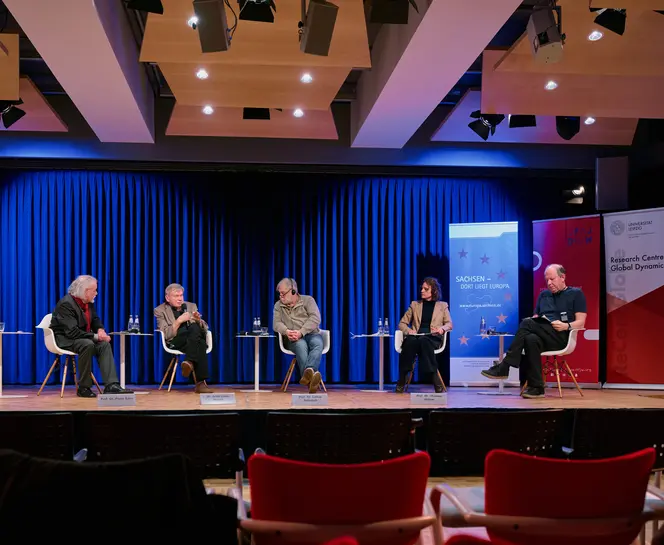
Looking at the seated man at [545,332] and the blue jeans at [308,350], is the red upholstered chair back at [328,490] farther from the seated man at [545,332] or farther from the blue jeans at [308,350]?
the blue jeans at [308,350]

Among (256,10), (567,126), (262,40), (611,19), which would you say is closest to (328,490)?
(256,10)

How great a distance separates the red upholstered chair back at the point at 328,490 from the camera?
1.98m

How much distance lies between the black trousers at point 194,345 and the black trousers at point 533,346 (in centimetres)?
304

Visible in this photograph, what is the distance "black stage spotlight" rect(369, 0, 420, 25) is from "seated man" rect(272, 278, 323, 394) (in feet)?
11.5

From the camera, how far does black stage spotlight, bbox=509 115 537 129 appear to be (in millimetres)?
7988

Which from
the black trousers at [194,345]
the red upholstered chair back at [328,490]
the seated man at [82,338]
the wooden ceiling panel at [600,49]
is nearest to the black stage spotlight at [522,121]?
the wooden ceiling panel at [600,49]

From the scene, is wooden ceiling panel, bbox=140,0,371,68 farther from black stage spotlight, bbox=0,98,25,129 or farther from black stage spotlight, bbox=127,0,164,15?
black stage spotlight, bbox=0,98,25,129

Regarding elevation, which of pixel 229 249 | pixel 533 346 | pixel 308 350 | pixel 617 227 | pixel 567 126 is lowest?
pixel 308 350

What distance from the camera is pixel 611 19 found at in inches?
199

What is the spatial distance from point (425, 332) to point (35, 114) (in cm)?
490

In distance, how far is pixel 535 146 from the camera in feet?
30.1

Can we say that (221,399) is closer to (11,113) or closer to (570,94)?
(11,113)

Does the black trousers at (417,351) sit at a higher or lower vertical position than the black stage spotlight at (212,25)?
lower

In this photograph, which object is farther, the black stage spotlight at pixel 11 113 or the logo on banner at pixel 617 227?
the logo on banner at pixel 617 227
